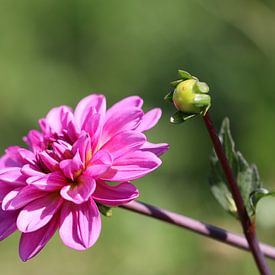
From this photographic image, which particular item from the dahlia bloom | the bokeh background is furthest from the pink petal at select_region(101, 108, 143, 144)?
the bokeh background

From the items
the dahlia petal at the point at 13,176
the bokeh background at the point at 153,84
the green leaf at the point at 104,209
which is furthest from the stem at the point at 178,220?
the bokeh background at the point at 153,84

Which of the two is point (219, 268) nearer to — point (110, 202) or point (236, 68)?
point (236, 68)

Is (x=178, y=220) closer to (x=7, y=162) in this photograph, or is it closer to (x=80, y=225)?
(x=80, y=225)

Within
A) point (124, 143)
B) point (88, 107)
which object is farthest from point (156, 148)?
point (88, 107)

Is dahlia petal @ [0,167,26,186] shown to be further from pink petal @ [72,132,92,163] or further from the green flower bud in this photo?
the green flower bud

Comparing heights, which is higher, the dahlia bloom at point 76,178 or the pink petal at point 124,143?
the pink petal at point 124,143

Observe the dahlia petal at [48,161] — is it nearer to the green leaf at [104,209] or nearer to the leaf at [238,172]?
the green leaf at [104,209]

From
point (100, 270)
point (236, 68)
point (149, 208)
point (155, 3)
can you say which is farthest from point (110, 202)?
point (155, 3)
